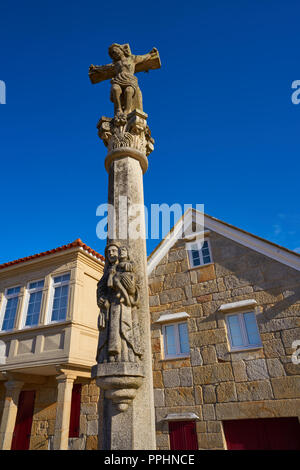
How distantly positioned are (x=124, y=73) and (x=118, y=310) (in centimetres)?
336

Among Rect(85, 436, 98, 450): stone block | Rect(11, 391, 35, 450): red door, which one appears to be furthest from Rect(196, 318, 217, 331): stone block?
Rect(11, 391, 35, 450): red door

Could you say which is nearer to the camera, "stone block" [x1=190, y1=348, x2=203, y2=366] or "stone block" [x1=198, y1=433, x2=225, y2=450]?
"stone block" [x1=198, y1=433, x2=225, y2=450]

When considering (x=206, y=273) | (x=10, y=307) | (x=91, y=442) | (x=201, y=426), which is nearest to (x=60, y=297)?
(x=10, y=307)

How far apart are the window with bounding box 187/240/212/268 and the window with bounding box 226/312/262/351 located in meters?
1.41

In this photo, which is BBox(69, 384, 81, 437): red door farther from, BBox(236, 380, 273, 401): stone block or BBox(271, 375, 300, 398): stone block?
BBox(271, 375, 300, 398): stone block

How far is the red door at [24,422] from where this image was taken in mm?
8430

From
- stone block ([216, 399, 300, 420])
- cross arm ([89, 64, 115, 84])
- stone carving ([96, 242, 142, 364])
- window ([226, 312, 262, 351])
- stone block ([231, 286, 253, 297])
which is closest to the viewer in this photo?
stone carving ([96, 242, 142, 364])

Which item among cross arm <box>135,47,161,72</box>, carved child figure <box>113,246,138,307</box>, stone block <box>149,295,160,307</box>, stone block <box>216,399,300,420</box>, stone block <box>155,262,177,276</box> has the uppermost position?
cross arm <box>135,47,161,72</box>

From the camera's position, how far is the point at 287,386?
5262mm

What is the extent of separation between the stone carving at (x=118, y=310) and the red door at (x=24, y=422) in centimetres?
818

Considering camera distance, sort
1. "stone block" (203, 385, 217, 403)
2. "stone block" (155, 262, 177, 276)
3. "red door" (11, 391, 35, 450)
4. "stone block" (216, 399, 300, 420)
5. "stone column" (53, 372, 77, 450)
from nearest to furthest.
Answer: "stone block" (216, 399, 300, 420) → "stone block" (203, 385, 217, 403) → "stone column" (53, 372, 77, 450) → "stone block" (155, 262, 177, 276) → "red door" (11, 391, 35, 450)

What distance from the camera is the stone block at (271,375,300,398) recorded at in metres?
5.19

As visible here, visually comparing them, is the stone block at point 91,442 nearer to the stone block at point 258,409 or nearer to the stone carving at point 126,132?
the stone block at point 258,409
